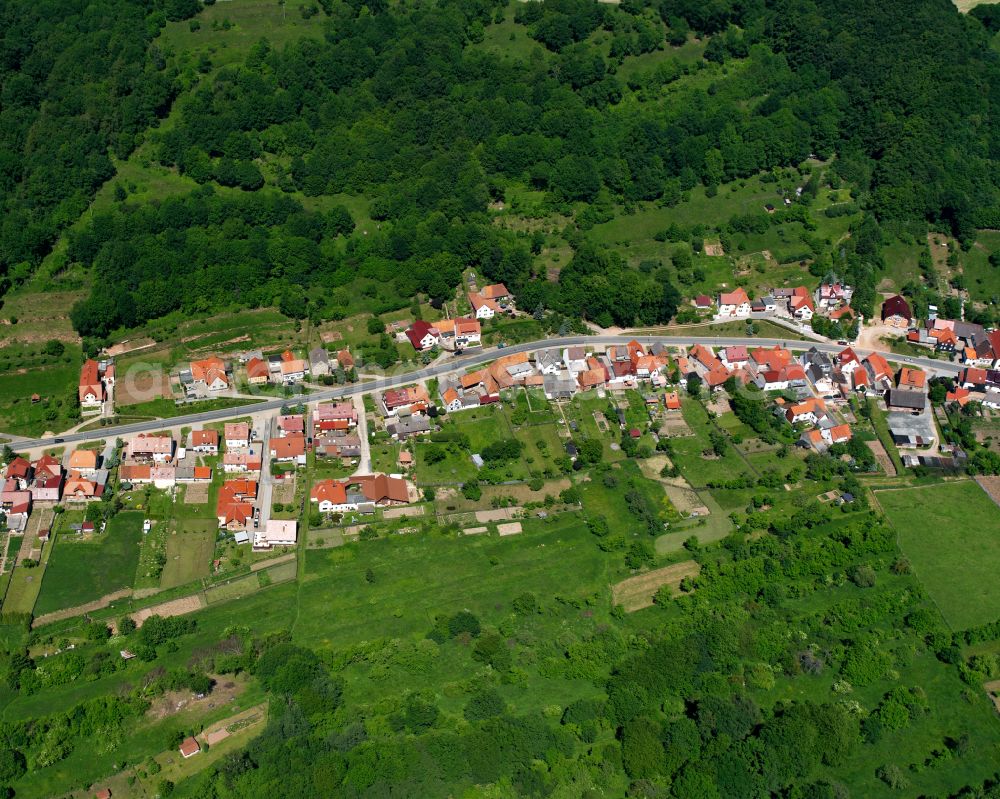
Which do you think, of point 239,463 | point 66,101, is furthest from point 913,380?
point 66,101

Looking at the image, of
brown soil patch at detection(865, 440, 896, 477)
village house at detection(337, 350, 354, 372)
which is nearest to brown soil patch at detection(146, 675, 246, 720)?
village house at detection(337, 350, 354, 372)

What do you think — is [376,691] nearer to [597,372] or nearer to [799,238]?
[597,372]

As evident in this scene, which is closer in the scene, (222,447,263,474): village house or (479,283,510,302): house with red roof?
(222,447,263,474): village house

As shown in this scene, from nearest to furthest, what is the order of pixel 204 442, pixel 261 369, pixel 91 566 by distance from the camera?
pixel 91 566 < pixel 204 442 < pixel 261 369

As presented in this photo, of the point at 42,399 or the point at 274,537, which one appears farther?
the point at 42,399

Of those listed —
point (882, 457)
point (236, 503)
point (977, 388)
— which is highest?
point (236, 503)

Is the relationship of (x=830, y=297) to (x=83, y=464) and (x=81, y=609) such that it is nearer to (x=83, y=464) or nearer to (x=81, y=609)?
(x=83, y=464)

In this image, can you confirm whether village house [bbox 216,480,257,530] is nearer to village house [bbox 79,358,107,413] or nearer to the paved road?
the paved road
